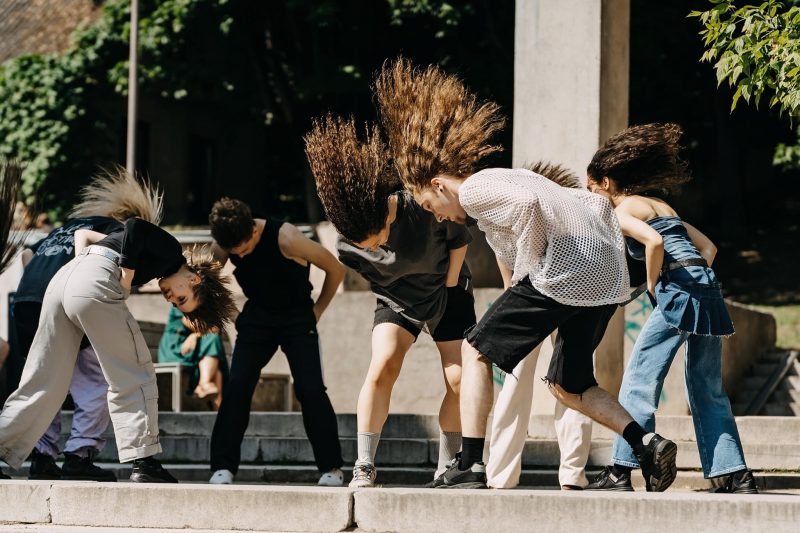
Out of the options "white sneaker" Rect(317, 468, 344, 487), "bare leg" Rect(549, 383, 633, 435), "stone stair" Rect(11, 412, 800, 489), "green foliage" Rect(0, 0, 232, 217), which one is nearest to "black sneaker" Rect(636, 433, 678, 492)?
"bare leg" Rect(549, 383, 633, 435)

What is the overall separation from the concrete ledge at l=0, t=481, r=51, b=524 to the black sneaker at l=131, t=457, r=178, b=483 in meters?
0.58

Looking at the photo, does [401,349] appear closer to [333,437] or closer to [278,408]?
[333,437]

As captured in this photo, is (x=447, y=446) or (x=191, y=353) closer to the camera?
(x=447, y=446)

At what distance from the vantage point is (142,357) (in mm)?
6496

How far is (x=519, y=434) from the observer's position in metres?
6.07

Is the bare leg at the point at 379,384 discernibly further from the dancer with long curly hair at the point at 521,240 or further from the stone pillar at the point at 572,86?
the stone pillar at the point at 572,86

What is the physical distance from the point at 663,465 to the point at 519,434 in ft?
2.90

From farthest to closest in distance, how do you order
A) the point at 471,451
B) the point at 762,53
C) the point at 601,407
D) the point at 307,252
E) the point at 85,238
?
the point at 307,252, the point at 85,238, the point at 762,53, the point at 471,451, the point at 601,407

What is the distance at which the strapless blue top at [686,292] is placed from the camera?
5.88 metres

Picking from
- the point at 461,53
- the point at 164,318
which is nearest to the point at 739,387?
the point at 164,318

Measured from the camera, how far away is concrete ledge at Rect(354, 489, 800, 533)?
15.4 ft

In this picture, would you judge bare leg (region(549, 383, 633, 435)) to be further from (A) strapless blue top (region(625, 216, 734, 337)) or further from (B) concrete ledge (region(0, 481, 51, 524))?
(B) concrete ledge (region(0, 481, 51, 524))

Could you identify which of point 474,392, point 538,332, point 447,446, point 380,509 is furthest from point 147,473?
point 538,332

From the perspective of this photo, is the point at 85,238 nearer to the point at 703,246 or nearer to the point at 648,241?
the point at 648,241
